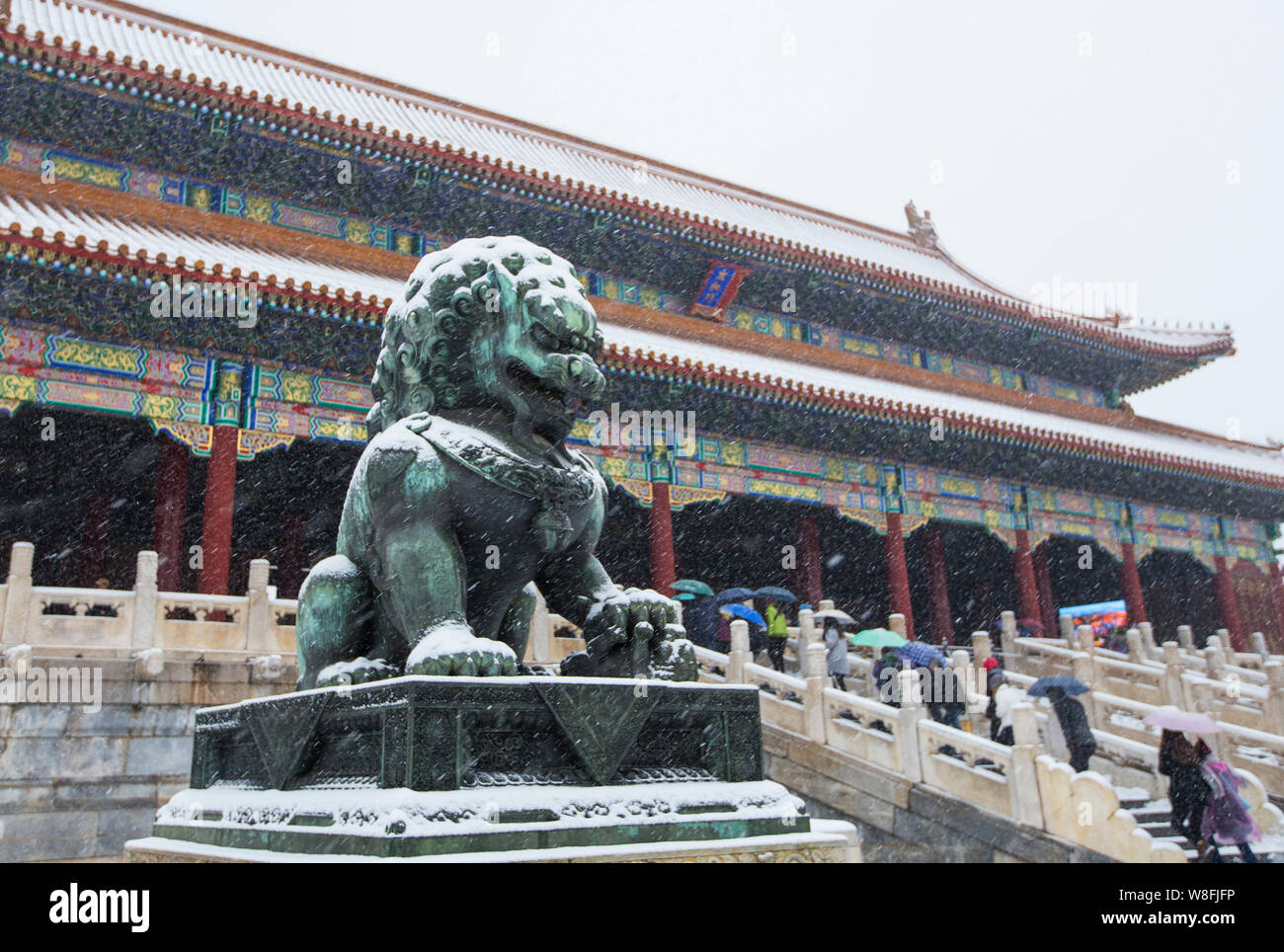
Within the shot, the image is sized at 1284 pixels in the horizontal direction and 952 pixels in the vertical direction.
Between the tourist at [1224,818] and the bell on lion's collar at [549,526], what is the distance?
17.3 ft

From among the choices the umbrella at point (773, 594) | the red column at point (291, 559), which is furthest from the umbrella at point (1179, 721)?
the red column at point (291, 559)

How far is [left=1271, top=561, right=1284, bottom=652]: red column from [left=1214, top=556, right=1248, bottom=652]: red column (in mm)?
987

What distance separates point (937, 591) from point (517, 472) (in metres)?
13.2

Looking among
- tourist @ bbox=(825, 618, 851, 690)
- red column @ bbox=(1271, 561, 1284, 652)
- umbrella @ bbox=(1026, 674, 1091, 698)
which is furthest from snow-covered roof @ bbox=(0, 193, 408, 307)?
red column @ bbox=(1271, 561, 1284, 652)

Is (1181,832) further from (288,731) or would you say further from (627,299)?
(627,299)

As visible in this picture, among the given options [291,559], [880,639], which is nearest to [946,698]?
[880,639]

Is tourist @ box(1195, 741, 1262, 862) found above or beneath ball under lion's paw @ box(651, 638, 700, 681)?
beneath

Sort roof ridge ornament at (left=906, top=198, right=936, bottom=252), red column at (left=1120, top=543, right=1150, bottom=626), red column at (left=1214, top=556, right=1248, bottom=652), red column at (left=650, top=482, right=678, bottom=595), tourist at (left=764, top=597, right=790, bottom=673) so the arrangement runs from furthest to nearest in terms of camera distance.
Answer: roof ridge ornament at (left=906, top=198, right=936, bottom=252) < red column at (left=1214, top=556, right=1248, bottom=652) < red column at (left=1120, top=543, right=1150, bottom=626) < red column at (left=650, top=482, right=678, bottom=595) < tourist at (left=764, top=597, right=790, bottom=673)

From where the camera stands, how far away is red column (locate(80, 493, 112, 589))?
38.6 feet

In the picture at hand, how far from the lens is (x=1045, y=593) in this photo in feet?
53.7

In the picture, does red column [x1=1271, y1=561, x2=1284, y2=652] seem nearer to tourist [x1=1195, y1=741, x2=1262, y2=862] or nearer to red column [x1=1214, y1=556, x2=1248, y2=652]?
red column [x1=1214, y1=556, x2=1248, y2=652]

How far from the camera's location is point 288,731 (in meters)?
2.47

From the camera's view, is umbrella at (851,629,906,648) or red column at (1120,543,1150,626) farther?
red column at (1120,543,1150,626)

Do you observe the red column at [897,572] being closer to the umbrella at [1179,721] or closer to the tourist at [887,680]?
the tourist at [887,680]
